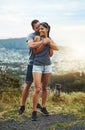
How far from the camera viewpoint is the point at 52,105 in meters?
13.8

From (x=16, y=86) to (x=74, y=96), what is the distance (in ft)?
7.17

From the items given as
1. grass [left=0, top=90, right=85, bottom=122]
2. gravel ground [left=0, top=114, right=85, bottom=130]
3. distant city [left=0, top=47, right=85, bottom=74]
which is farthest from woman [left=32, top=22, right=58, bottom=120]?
distant city [left=0, top=47, right=85, bottom=74]

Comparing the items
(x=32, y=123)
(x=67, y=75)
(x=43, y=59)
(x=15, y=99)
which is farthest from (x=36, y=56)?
(x=67, y=75)

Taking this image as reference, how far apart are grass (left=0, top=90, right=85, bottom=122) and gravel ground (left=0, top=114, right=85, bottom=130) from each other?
29cm

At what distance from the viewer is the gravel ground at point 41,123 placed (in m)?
10.2

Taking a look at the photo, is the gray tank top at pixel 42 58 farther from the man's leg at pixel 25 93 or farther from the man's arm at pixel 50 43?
the man's leg at pixel 25 93

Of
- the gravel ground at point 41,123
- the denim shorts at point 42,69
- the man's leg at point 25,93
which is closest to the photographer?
the gravel ground at point 41,123

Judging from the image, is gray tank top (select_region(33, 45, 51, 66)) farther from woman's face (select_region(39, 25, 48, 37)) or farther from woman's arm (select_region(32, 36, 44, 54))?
woman's face (select_region(39, 25, 48, 37))

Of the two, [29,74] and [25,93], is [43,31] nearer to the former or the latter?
[29,74]

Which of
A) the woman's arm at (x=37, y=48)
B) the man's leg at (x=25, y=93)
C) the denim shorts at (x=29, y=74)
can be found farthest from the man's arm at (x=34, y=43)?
the man's leg at (x=25, y=93)

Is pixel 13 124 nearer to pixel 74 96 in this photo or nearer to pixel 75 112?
pixel 75 112

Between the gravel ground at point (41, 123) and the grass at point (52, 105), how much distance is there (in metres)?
0.29

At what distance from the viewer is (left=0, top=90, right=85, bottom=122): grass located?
11.9m

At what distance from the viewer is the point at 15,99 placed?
14703mm
